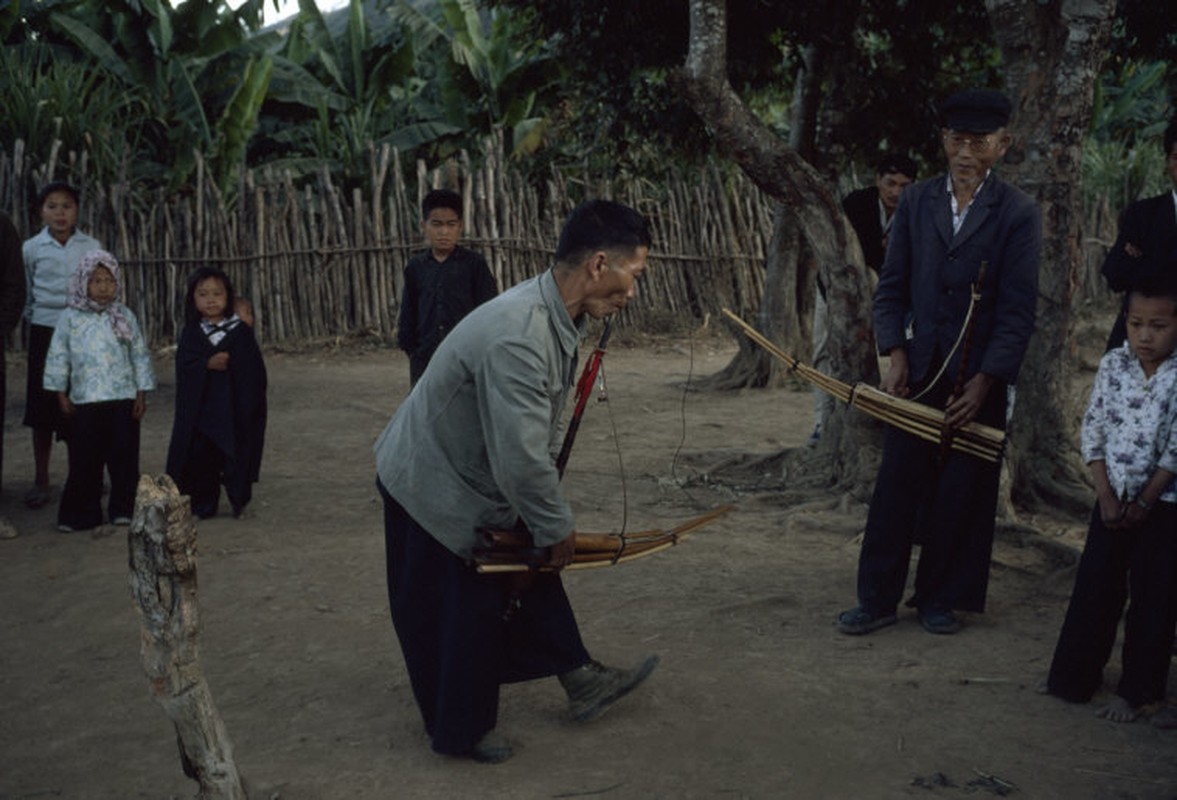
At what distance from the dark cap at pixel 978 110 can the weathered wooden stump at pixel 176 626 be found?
278cm

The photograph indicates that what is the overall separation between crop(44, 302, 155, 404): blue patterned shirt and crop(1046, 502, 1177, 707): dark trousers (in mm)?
4501

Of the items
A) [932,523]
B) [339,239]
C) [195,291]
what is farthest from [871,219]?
[339,239]

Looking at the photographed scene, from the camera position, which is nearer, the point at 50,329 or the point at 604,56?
the point at 50,329

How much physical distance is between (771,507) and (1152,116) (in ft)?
60.8

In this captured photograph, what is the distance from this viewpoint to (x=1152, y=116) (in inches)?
847

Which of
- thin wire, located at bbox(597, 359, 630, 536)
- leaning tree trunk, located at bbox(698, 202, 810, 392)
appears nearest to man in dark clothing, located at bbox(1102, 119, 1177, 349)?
thin wire, located at bbox(597, 359, 630, 536)

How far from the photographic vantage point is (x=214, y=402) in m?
6.21

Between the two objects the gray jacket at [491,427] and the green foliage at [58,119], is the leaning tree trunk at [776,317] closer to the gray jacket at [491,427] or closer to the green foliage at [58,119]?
the gray jacket at [491,427]

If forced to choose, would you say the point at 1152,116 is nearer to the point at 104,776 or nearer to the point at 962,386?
the point at 962,386

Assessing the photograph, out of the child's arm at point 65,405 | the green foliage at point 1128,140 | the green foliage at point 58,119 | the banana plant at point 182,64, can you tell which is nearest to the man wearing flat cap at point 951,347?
the child's arm at point 65,405

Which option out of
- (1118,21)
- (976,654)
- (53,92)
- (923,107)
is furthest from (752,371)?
(53,92)

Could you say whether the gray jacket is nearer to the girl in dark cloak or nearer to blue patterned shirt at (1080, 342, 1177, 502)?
blue patterned shirt at (1080, 342, 1177, 502)

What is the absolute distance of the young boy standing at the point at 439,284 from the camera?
6.16 meters

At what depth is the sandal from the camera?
6.51 meters
